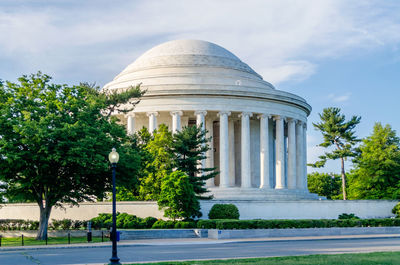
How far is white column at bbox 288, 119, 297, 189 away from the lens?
7381cm

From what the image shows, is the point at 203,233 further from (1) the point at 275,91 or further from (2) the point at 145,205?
(1) the point at 275,91

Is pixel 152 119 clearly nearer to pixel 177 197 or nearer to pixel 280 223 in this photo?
pixel 177 197

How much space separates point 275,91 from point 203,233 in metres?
30.5

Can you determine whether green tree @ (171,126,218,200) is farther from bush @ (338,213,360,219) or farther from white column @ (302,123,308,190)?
white column @ (302,123,308,190)

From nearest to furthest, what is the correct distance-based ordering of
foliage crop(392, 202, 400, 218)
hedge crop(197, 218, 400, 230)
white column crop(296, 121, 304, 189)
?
hedge crop(197, 218, 400, 230), foliage crop(392, 202, 400, 218), white column crop(296, 121, 304, 189)

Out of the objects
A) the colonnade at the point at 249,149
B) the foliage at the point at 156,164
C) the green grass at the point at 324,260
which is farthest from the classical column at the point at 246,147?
the green grass at the point at 324,260

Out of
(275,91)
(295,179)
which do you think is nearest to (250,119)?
(275,91)

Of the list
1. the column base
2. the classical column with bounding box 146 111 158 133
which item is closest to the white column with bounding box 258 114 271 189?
the column base

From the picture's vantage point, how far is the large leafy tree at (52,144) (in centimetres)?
4059

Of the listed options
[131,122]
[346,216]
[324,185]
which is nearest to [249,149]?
[346,216]

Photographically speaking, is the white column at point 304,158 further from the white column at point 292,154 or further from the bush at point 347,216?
the bush at point 347,216

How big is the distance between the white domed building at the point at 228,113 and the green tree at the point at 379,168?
7.01m

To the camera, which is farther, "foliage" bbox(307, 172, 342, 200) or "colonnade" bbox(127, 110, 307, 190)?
"foliage" bbox(307, 172, 342, 200)

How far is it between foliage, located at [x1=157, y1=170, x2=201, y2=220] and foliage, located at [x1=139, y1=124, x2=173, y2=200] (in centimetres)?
568
